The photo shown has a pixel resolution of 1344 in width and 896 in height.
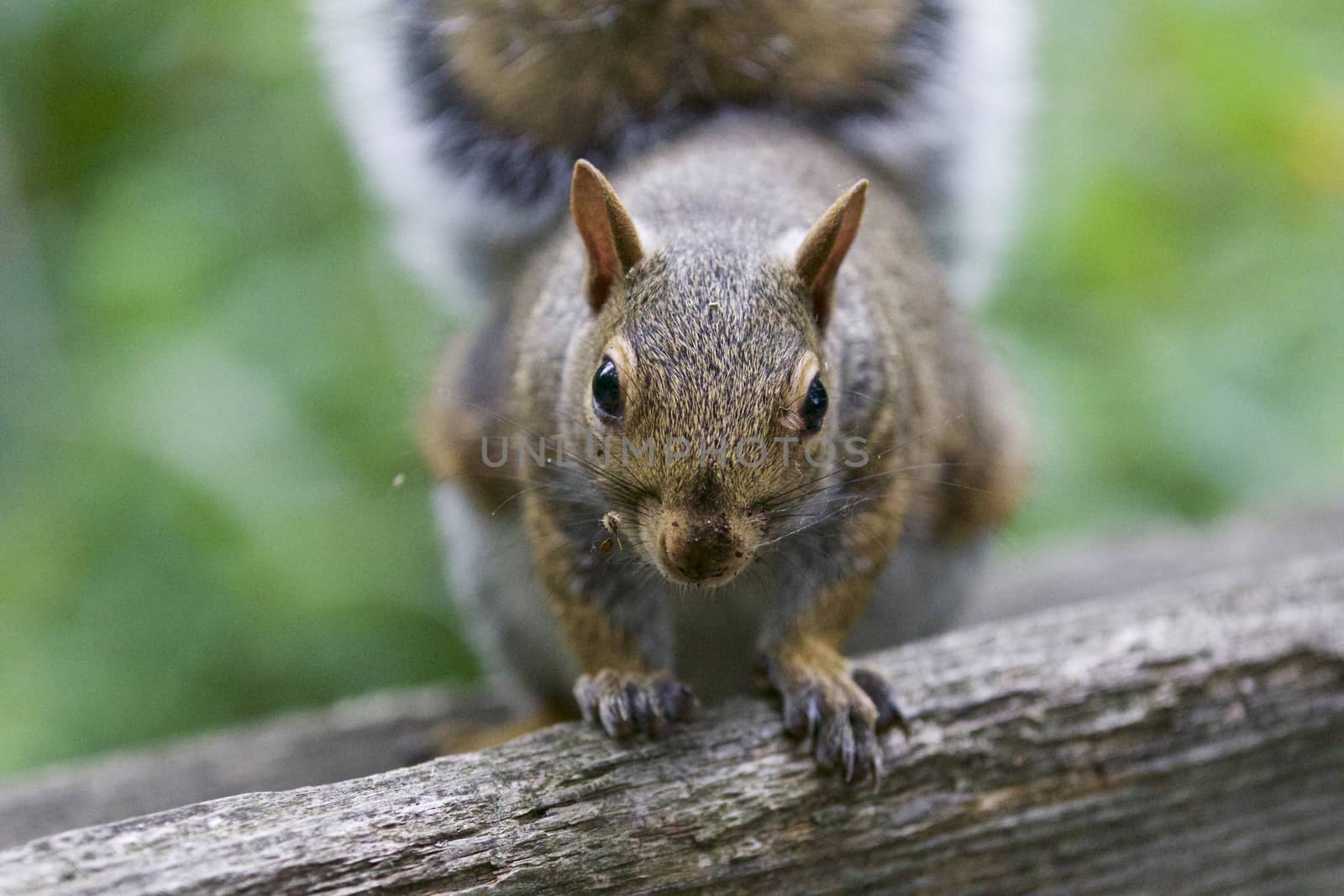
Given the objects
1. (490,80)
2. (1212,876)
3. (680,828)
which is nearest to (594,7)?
(490,80)

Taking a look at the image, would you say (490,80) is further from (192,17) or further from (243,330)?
(192,17)

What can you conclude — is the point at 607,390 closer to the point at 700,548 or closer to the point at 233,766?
the point at 700,548

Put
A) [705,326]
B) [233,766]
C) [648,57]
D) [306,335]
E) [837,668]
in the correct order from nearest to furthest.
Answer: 1. [705,326]
2. [837,668]
3. [233,766]
4. [648,57]
5. [306,335]

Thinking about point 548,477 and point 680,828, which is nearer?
point 680,828

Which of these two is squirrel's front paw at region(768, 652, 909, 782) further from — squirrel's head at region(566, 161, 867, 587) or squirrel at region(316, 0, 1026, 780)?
squirrel's head at region(566, 161, 867, 587)

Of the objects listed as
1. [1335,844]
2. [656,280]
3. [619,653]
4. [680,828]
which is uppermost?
[656,280]

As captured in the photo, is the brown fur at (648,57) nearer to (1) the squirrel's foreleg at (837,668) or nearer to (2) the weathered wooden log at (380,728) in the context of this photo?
(1) the squirrel's foreleg at (837,668)

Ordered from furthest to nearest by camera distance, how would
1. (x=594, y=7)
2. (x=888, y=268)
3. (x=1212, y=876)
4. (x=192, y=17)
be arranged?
(x=192, y=17), (x=594, y=7), (x=888, y=268), (x=1212, y=876)

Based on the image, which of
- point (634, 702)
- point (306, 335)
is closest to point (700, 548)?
point (634, 702)
